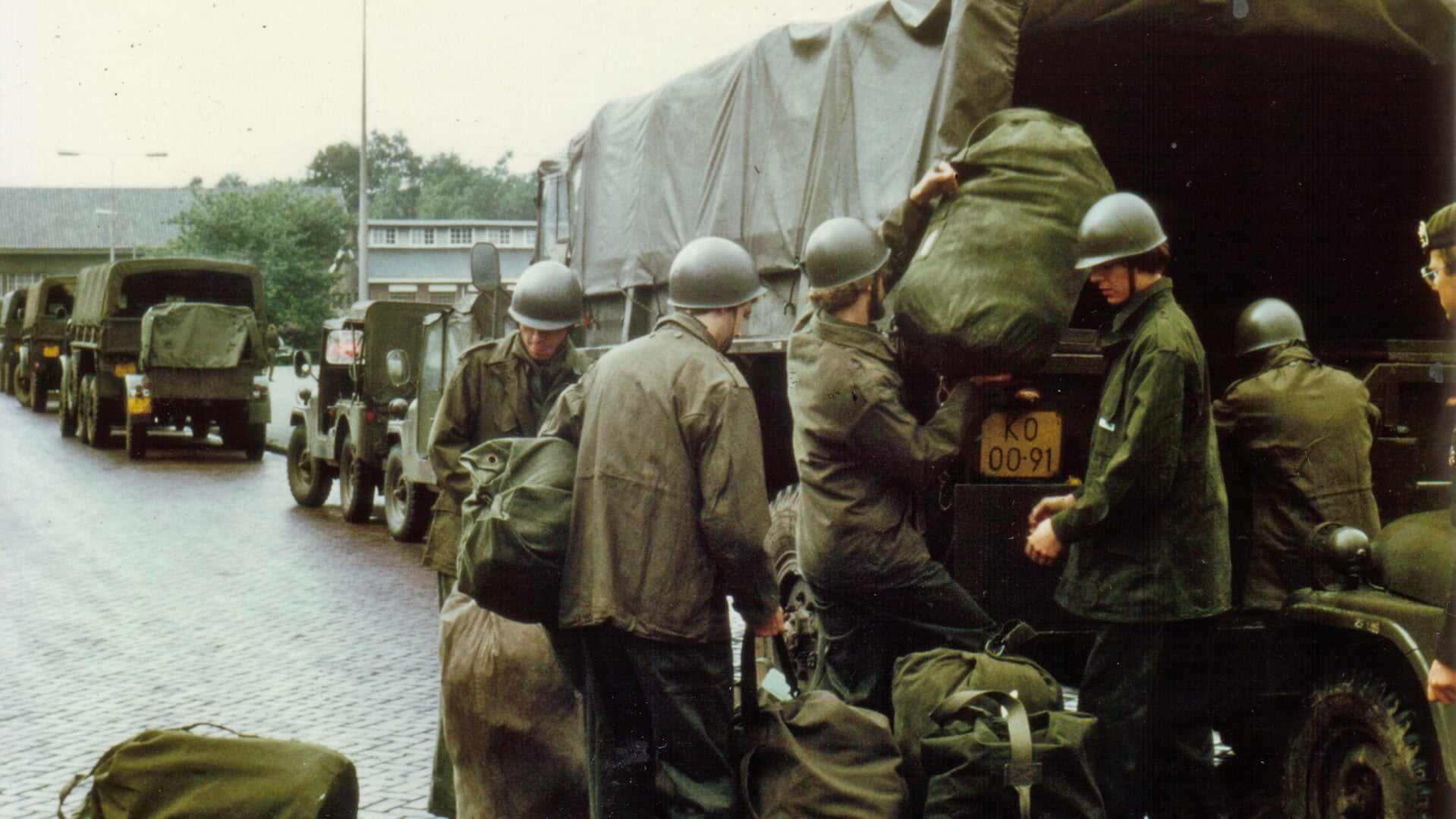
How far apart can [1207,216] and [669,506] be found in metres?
3.76

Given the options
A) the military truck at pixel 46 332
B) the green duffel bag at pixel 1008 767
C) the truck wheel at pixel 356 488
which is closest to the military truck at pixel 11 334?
the military truck at pixel 46 332

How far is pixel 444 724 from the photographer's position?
4.82 meters

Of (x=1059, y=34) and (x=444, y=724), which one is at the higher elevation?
(x=1059, y=34)

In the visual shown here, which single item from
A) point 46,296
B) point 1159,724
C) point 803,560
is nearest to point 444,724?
point 803,560

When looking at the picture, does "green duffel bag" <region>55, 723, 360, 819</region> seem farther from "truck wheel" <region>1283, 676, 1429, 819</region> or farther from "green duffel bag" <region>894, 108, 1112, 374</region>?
"truck wheel" <region>1283, 676, 1429, 819</region>

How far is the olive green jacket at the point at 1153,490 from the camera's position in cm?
420

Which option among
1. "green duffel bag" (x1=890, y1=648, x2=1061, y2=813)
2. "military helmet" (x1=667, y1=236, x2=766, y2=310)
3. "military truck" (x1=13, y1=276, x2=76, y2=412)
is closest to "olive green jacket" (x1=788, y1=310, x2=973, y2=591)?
"green duffel bag" (x1=890, y1=648, x2=1061, y2=813)

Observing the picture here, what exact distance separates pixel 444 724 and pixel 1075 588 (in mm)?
2010

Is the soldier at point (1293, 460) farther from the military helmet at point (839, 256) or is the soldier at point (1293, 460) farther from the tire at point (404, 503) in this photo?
the tire at point (404, 503)

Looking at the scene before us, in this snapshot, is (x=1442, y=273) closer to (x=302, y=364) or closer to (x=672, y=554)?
(x=672, y=554)

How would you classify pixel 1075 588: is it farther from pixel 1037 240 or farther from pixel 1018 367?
pixel 1037 240

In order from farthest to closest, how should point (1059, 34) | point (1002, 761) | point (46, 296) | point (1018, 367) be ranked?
point (46, 296) → point (1059, 34) → point (1018, 367) → point (1002, 761)

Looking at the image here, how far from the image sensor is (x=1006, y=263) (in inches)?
185

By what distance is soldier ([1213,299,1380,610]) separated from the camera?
496 centimetres
